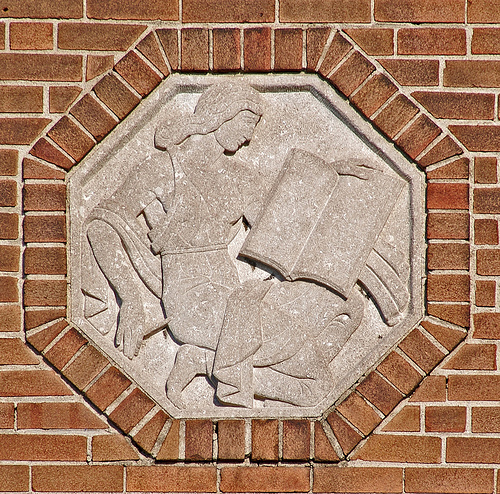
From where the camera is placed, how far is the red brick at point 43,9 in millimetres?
2420

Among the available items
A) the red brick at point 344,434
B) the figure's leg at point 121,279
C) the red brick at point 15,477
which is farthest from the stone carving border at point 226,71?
the red brick at point 15,477

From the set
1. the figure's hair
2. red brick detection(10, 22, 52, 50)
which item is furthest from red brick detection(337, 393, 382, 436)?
red brick detection(10, 22, 52, 50)

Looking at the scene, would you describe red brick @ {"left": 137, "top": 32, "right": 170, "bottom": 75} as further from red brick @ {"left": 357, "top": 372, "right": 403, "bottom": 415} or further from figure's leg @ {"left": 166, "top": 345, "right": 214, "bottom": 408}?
red brick @ {"left": 357, "top": 372, "right": 403, "bottom": 415}

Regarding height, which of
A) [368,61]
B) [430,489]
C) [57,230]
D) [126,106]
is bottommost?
[430,489]

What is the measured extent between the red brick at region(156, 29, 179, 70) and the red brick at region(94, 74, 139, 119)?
19 centimetres

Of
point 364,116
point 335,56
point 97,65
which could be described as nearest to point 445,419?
point 364,116

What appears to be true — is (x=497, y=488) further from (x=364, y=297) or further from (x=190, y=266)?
(x=190, y=266)

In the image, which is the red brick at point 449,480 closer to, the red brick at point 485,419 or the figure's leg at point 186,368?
the red brick at point 485,419

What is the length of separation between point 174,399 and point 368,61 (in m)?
1.41

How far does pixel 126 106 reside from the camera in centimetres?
241

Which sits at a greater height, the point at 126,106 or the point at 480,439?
the point at 126,106

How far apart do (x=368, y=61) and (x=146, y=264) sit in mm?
1092

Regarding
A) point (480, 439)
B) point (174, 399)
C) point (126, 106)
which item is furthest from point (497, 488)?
point (126, 106)

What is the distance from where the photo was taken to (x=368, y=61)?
2.41 metres
